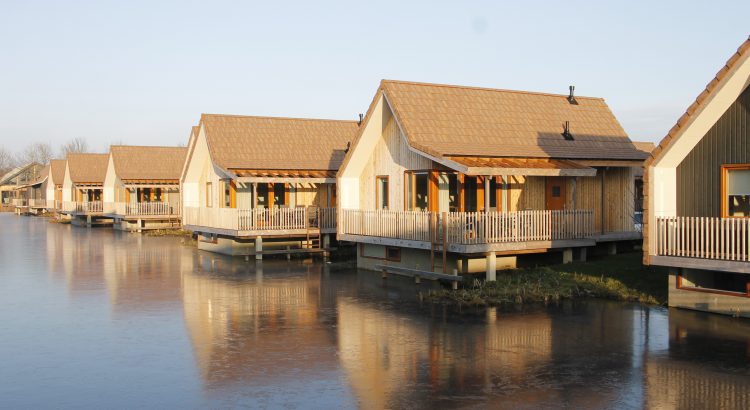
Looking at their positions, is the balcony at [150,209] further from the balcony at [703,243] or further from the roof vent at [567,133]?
the balcony at [703,243]

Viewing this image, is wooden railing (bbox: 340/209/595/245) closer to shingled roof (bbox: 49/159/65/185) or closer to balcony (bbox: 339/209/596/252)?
balcony (bbox: 339/209/596/252)

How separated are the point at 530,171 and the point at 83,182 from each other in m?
57.1

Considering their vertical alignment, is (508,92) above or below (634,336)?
above

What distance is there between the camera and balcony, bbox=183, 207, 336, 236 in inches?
1344

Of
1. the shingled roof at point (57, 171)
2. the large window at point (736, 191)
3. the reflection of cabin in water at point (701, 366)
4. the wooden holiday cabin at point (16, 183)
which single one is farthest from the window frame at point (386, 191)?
the wooden holiday cabin at point (16, 183)

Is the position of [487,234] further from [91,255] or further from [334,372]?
[91,255]

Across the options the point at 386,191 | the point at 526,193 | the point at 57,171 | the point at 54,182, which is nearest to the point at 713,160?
the point at 526,193

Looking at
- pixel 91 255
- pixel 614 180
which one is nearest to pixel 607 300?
pixel 614 180

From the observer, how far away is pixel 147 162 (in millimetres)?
61562

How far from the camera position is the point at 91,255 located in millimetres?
36844

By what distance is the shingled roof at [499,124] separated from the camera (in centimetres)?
2595

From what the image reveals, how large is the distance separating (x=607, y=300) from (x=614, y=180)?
31.3 feet

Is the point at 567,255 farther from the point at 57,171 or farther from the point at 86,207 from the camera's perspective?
the point at 57,171

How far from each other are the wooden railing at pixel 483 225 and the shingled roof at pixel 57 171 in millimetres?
67992
